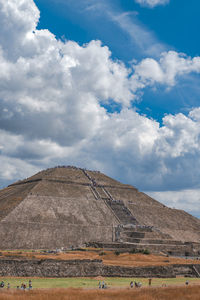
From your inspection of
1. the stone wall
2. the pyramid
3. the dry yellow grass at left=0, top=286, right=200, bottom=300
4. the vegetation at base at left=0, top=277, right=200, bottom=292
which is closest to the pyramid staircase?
the pyramid

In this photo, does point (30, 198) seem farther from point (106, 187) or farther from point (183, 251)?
point (183, 251)

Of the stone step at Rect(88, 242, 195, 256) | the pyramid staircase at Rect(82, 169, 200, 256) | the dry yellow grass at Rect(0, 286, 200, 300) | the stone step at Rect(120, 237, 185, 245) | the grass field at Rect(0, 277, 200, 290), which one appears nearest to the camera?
the dry yellow grass at Rect(0, 286, 200, 300)

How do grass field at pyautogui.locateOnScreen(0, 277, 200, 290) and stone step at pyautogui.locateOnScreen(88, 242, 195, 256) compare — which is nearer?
grass field at pyautogui.locateOnScreen(0, 277, 200, 290)

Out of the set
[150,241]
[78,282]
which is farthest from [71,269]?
[150,241]

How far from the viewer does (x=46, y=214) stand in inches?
3452

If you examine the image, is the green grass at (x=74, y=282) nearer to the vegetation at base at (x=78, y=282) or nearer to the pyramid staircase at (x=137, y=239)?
the vegetation at base at (x=78, y=282)

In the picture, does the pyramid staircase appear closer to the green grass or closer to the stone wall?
the stone wall

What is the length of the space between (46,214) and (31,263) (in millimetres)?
42881

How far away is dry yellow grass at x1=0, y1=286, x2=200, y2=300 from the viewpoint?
1182 inches

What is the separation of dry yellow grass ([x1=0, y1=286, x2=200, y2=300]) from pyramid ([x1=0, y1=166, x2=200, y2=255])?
43032mm

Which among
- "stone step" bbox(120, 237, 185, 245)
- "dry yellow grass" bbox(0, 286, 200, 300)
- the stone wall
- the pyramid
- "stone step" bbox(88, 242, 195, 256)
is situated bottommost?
"dry yellow grass" bbox(0, 286, 200, 300)

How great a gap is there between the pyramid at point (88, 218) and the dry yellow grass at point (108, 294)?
43032mm

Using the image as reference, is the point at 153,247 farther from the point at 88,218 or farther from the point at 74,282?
the point at 74,282

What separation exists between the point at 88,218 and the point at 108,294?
59799 millimetres
